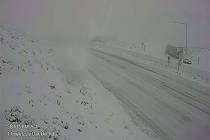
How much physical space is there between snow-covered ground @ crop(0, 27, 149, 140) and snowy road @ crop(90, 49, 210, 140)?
94 mm

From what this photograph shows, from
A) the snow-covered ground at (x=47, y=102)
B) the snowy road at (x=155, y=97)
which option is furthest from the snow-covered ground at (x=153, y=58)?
the snow-covered ground at (x=47, y=102)

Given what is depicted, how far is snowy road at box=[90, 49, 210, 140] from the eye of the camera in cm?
264

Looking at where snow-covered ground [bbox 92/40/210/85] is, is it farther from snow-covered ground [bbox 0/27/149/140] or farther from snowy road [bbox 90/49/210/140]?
snow-covered ground [bbox 0/27/149/140]

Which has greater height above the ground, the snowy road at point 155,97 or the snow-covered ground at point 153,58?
the snow-covered ground at point 153,58

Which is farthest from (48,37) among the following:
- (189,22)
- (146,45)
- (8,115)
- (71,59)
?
(189,22)

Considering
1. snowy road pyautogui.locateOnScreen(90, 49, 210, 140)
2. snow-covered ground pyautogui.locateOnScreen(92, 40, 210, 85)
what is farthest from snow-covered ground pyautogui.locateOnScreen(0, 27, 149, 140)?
snow-covered ground pyautogui.locateOnScreen(92, 40, 210, 85)

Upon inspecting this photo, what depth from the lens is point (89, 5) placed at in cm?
262

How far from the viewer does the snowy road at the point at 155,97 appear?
2.64 meters

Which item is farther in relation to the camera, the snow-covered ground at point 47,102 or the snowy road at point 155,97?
the snowy road at point 155,97

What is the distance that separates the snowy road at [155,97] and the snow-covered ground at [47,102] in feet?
0.31

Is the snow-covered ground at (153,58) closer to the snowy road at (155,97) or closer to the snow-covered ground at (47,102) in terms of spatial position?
the snowy road at (155,97)

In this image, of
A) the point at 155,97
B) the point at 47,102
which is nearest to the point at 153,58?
the point at 155,97

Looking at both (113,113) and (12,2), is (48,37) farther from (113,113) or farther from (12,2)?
(113,113)

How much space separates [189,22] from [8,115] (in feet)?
6.02
